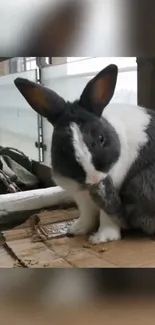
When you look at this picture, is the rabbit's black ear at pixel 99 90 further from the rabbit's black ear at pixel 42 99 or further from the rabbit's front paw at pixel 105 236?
the rabbit's front paw at pixel 105 236

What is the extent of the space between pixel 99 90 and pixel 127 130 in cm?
13

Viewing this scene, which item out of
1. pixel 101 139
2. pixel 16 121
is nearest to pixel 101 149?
pixel 101 139

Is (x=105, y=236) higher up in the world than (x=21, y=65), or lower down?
lower down

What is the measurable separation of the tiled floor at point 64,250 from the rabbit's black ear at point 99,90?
197 mm

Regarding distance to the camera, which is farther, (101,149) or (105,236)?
(105,236)

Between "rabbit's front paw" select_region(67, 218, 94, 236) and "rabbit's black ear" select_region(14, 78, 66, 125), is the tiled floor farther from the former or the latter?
"rabbit's black ear" select_region(14, 78, 66, 125)

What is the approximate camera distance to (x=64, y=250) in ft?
2.14

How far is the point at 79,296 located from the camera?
48 centimetres

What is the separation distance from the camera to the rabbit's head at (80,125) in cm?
57

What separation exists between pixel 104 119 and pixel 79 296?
265 millimetres

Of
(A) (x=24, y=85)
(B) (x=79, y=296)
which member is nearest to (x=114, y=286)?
(B) (x=79, y=296)

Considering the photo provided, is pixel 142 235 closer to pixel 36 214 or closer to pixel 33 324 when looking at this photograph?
pixel 36 214

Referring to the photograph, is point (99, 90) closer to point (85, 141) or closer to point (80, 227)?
point (85, 141)

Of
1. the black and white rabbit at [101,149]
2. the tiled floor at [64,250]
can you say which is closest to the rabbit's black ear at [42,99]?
the black and white rabbit at [101,149]
